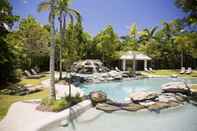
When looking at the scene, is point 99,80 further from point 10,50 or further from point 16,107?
point 16,107

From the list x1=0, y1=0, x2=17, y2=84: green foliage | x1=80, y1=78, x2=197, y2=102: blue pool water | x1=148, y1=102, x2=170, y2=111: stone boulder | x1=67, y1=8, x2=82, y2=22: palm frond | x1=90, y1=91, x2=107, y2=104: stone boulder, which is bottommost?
x1=148, y1=102, x2=170, y2=111: stone boulder

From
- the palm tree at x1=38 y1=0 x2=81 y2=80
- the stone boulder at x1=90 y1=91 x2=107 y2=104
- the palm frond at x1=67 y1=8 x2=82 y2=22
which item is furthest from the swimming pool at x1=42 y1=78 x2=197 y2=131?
the palm frond at x1=67 y1=8 x2=82 y2=22

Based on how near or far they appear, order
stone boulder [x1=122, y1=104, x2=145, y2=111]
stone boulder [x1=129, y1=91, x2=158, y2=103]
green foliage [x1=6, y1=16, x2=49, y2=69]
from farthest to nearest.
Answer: green foliage [x1=6, y1=16, x2=49, y2=69] → stone boulder [x1=129, y1=91, x2=158, y2=103] → stone boulder [x1=122, y1=104, x2=145, y2=111]

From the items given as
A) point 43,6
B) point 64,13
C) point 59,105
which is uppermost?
point 64,13

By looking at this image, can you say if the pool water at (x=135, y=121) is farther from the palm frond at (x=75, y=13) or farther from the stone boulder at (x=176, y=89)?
the palm frond at (x=75, y=13)

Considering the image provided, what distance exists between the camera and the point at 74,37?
24172 mm

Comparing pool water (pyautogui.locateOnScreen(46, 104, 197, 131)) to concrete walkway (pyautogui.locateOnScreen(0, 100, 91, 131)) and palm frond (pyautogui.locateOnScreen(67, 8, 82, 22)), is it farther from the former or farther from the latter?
palm frond (pyautogui.locateOnScreen(67, 8, 82, 22))

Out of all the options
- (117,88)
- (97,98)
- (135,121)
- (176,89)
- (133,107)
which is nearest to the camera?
(135,121)

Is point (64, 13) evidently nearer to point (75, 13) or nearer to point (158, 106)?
point (75, 13)

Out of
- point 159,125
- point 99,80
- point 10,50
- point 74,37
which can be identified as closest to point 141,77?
point 99,80

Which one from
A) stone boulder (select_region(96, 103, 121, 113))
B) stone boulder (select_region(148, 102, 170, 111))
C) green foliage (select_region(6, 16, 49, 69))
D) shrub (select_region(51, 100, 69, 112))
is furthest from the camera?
green foliage (select_region(6, 16, 49, 69))

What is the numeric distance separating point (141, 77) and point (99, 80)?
5031mm

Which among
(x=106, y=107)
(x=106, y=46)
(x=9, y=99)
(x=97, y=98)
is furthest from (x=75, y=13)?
(x=106, y=46)

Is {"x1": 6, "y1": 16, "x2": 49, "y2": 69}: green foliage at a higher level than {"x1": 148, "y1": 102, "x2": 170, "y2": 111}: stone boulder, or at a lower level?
higher
